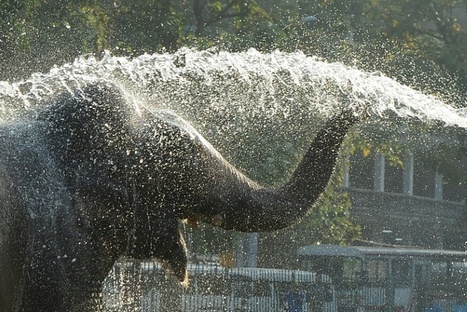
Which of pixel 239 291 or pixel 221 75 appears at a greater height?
pixel 221 75

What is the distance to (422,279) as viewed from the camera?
66.8 feet

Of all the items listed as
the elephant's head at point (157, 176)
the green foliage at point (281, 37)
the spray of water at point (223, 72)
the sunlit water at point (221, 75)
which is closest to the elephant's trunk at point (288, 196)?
the elephant's head at point (157, 176)

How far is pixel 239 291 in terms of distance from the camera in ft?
59.5

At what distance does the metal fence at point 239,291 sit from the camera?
52.7 ft

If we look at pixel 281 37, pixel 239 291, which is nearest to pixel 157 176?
pixel 281 37

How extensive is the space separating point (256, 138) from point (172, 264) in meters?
12.1

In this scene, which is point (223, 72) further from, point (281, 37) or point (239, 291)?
point (239, 291)

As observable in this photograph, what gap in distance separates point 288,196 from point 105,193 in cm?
76

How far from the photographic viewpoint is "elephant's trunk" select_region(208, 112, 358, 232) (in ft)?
15.0

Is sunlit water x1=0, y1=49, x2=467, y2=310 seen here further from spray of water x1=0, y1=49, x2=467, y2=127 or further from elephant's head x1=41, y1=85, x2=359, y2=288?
elephant's head x1=41, y1=85, x2=359, y2=288

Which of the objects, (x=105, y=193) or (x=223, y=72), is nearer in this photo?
(x=105, y=193)

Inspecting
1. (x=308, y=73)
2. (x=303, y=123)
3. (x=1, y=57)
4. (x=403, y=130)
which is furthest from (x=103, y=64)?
(x=403, y=130)

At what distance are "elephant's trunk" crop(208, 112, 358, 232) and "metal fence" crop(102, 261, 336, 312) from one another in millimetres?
10625

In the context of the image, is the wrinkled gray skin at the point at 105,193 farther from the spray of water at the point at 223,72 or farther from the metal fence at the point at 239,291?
the metal fence at the point at 239,291
